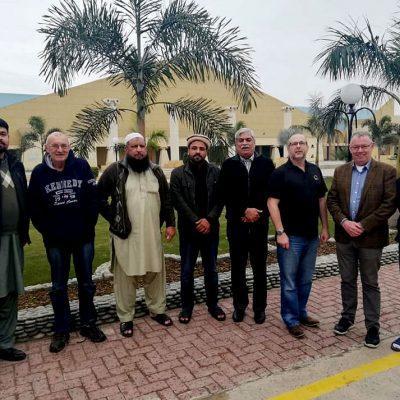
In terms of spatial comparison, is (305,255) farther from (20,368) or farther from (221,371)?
(20,368)

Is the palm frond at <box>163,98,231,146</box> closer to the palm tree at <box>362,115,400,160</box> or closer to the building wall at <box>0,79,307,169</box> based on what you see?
the building wall at <box>0,79,307,169</box>

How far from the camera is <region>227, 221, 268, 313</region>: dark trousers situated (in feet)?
13.7

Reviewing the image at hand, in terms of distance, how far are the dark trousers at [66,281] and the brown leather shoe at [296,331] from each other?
203 cm

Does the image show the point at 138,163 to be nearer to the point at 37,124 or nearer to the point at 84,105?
the point at 37,124

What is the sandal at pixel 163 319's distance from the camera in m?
4.17

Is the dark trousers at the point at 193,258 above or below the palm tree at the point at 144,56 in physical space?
below

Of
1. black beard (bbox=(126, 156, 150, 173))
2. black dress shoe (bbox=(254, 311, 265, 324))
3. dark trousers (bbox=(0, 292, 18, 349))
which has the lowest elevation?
black dress shoe (bbox=(254, 311, 265, 324))

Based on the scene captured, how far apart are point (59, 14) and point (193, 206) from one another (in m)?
4.19

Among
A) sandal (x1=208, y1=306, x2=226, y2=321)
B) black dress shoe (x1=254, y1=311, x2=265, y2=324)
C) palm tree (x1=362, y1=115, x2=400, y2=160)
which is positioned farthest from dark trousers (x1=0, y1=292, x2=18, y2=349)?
palm tree (x1=362, y1=115, x2=400, y2=160)

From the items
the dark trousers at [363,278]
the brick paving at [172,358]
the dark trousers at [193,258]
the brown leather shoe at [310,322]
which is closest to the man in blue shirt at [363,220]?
the dark trousers at [363,278]

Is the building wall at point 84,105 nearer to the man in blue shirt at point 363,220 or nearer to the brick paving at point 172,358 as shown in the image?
the man in blue shirt at point 363,220

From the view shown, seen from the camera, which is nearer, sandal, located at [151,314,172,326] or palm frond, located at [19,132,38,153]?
sandal, located at [151,314,172,326]

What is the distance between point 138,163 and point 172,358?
195cm

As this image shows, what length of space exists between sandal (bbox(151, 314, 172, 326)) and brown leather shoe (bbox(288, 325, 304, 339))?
1.28 meters
